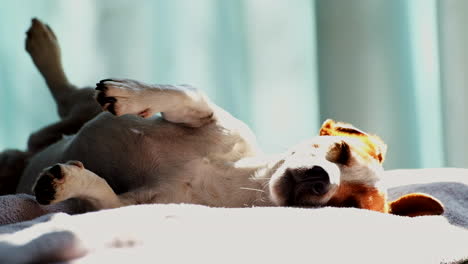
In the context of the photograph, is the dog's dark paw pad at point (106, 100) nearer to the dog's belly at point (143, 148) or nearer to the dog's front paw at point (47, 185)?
the dog's front paw at point (47, 185)

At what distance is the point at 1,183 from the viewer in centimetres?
224

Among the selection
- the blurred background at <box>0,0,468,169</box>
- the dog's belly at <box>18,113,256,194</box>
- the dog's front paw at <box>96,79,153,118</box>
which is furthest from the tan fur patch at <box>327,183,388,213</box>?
the blurred background at <box>0,0,468,169</box>

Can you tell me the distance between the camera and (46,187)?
52.7 inches

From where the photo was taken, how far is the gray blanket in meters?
0.87

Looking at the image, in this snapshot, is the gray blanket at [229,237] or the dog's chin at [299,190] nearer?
the gray blanket at [229,237]

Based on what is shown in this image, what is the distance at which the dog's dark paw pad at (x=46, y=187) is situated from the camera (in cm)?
133

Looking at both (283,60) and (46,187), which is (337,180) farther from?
(283,60)

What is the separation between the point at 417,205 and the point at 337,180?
283 mm

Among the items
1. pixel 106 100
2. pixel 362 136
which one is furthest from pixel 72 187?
pixel 362 136

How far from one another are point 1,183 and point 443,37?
7.04 feet

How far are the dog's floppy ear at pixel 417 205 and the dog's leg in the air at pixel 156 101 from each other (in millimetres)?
555

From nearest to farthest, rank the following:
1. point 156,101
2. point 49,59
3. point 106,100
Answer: point 106,100, point 156,101, point 49,59

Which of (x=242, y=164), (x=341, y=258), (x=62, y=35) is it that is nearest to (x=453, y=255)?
(x=341, y=258)

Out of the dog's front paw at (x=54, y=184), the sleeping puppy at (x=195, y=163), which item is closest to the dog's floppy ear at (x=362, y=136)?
the sleeping puppy at (x=195, y=163)
